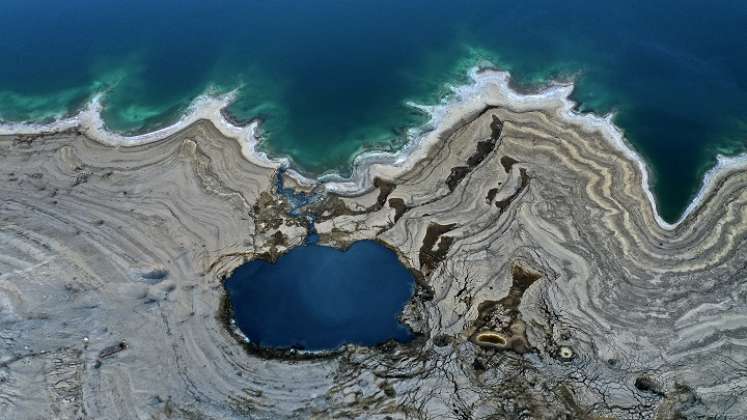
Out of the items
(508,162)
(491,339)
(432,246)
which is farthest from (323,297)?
(508,162)

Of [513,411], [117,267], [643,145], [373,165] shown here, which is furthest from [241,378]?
[643,145]

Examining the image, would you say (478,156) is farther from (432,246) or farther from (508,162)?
(432,246)

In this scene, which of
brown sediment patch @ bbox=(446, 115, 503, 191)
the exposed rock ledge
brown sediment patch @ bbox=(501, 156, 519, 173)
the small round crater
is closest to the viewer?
the exposed rock ledge

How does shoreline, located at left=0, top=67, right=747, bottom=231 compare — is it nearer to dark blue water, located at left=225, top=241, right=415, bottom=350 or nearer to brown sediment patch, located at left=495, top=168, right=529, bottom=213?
dark blue water, located at left=225, top=241, right=415, bottom=350

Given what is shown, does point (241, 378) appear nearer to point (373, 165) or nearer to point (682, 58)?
point (373, 165)

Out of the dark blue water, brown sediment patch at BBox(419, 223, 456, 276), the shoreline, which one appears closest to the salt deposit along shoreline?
brown sediment patch at BBox(419, 223, 456, 276)

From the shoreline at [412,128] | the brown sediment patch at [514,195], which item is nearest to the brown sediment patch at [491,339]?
the brown sediment patch at [514,195]
